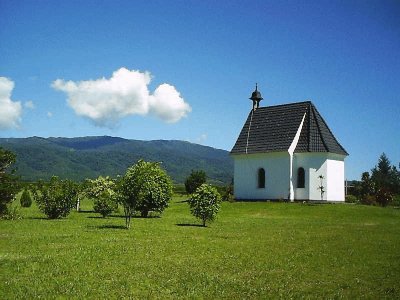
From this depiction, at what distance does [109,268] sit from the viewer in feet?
37.3

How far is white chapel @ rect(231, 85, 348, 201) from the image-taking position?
144 ft

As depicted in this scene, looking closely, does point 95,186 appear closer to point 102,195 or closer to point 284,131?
point 102,195

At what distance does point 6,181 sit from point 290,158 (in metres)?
27.8

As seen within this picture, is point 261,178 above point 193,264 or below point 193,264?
above

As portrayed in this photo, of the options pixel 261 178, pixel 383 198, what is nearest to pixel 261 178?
pixel 261 178

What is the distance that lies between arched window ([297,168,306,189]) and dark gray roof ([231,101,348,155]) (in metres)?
2.13

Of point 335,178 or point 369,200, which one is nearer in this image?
point 335,178

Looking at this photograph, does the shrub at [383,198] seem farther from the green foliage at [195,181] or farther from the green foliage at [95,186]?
the green foliage at [95,186]

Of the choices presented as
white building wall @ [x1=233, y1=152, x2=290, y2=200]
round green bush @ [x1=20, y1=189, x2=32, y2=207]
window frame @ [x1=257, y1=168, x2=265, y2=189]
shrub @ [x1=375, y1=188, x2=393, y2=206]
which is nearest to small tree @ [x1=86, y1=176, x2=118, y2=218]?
round green bush @ [x1=20, y1=189, x2=32, y2=207]

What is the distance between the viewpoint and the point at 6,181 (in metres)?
25.4

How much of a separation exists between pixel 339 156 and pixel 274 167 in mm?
6653

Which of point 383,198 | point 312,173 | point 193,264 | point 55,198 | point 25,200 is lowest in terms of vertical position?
point 193,264

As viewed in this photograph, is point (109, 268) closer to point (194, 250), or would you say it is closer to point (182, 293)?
point (182, 293)

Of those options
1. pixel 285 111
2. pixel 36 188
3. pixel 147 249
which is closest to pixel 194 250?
pixel 147 249
